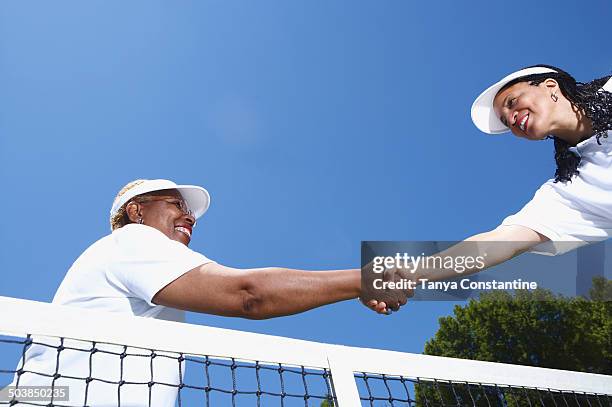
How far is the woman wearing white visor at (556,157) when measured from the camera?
578 cm

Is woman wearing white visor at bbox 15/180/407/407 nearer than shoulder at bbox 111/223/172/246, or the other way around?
woman wearing white visor at bbox 15/180/407/407

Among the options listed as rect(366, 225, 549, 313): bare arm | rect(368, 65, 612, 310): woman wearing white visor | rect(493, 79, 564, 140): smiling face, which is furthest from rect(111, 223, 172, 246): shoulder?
rect(493, 79, 564, 140): smiling face

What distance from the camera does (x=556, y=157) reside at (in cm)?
628

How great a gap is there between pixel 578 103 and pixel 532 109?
42 centimetres

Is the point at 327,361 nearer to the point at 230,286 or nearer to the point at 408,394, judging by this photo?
the point at 230,286

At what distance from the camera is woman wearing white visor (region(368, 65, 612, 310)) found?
5.78 metres

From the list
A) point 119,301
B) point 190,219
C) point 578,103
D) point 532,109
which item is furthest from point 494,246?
point 119,301

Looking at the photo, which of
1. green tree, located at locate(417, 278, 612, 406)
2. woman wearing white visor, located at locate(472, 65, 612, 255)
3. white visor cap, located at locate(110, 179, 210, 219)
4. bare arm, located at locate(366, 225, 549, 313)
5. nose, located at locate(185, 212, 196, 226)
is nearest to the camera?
white visor cap, located at locate(110, 179, 210, 219)

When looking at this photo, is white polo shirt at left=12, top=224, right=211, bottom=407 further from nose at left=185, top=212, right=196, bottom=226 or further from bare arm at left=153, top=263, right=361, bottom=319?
nose at left=185, top=212, right=196, bottom=226

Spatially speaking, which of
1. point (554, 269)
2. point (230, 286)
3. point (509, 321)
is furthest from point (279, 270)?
point (509, 321)

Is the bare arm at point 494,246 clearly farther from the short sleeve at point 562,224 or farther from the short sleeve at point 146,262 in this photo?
the short sleeve at point 146,262

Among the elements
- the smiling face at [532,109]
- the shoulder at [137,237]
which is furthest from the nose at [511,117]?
the shoulder at [137,237]

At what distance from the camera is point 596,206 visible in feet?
20.1

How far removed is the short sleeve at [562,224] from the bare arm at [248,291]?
2687 mm
